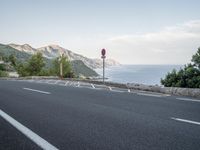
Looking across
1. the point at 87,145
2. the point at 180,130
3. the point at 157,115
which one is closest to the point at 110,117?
the point at 157,115

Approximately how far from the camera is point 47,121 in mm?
6355

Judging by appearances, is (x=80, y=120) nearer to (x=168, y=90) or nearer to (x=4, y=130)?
(x=4, y=130)

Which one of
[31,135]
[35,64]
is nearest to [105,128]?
[31,135]

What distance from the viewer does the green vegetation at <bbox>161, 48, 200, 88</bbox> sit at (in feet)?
51.2

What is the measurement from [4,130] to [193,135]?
12.2ft

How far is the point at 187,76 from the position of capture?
16.2m

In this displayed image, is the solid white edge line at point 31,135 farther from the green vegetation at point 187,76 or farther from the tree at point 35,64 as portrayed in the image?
the tree at point 35,64

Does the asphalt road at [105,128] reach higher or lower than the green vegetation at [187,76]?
lower

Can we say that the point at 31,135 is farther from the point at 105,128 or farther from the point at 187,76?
the point at 187,76

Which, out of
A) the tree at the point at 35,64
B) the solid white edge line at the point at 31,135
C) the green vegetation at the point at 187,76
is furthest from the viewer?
the tree at the point at 35,64

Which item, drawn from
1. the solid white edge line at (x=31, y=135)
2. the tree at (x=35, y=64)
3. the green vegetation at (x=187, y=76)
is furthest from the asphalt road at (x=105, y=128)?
the tree at (x=35, y=64)

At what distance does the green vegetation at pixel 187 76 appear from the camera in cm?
1559

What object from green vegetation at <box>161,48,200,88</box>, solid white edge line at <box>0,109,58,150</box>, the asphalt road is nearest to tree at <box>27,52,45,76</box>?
green vegetation at <box>161,48,200,88</box>

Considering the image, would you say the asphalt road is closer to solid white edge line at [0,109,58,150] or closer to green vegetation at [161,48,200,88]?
solid white edge line at [0,109,58,150]
